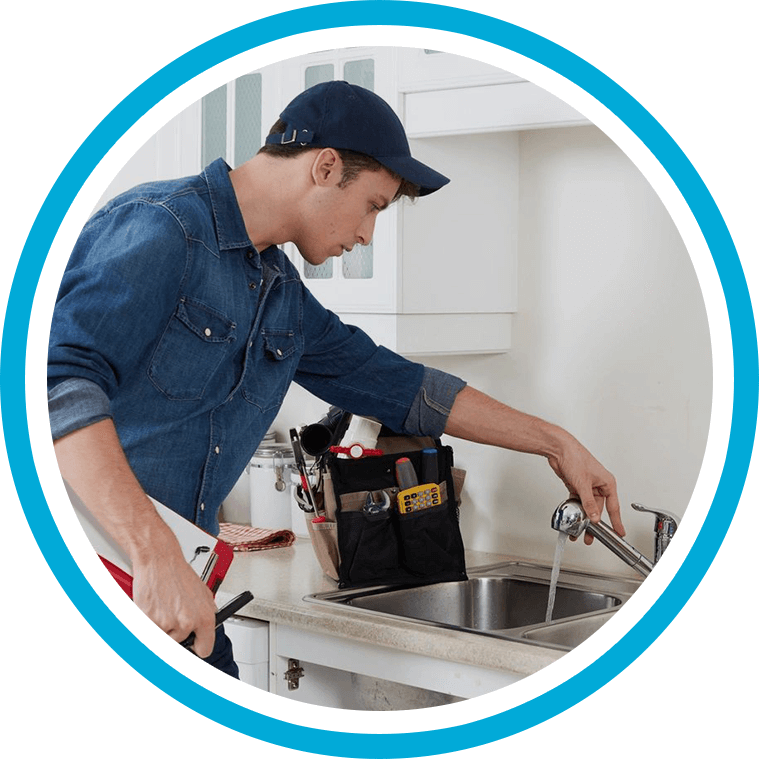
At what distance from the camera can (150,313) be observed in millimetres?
1210

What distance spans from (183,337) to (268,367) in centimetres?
19

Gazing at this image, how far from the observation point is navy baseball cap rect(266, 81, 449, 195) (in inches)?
55.0

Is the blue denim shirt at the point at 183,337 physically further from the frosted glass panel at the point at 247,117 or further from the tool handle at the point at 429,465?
the frosted glass panel at the point at 247,117

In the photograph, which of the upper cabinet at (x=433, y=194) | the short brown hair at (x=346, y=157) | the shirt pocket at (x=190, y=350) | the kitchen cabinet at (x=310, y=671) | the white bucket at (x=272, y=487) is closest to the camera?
the shirt pocket at (x=190, y=350)

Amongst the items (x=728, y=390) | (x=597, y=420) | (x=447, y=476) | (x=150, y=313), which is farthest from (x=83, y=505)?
(x=597, y=420)

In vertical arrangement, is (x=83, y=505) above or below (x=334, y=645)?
above

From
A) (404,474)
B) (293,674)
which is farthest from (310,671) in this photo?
(404,474)

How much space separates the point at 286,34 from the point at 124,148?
17cm

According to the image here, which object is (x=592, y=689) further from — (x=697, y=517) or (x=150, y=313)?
(x=150, y=313)

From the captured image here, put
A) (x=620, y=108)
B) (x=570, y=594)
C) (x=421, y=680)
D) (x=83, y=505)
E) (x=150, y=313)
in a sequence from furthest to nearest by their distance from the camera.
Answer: (x=570, y=594) → (x=421, y=680) → (x=150, y=313) → (x=83, y=505) → (x=620, y=108)

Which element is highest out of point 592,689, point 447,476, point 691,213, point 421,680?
point 691,213

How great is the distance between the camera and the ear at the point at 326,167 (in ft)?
4.60

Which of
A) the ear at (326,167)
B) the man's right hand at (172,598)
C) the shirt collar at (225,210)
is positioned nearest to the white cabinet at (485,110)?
the ear at (326,167)

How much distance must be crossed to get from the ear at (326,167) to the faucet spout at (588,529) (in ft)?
1.95
